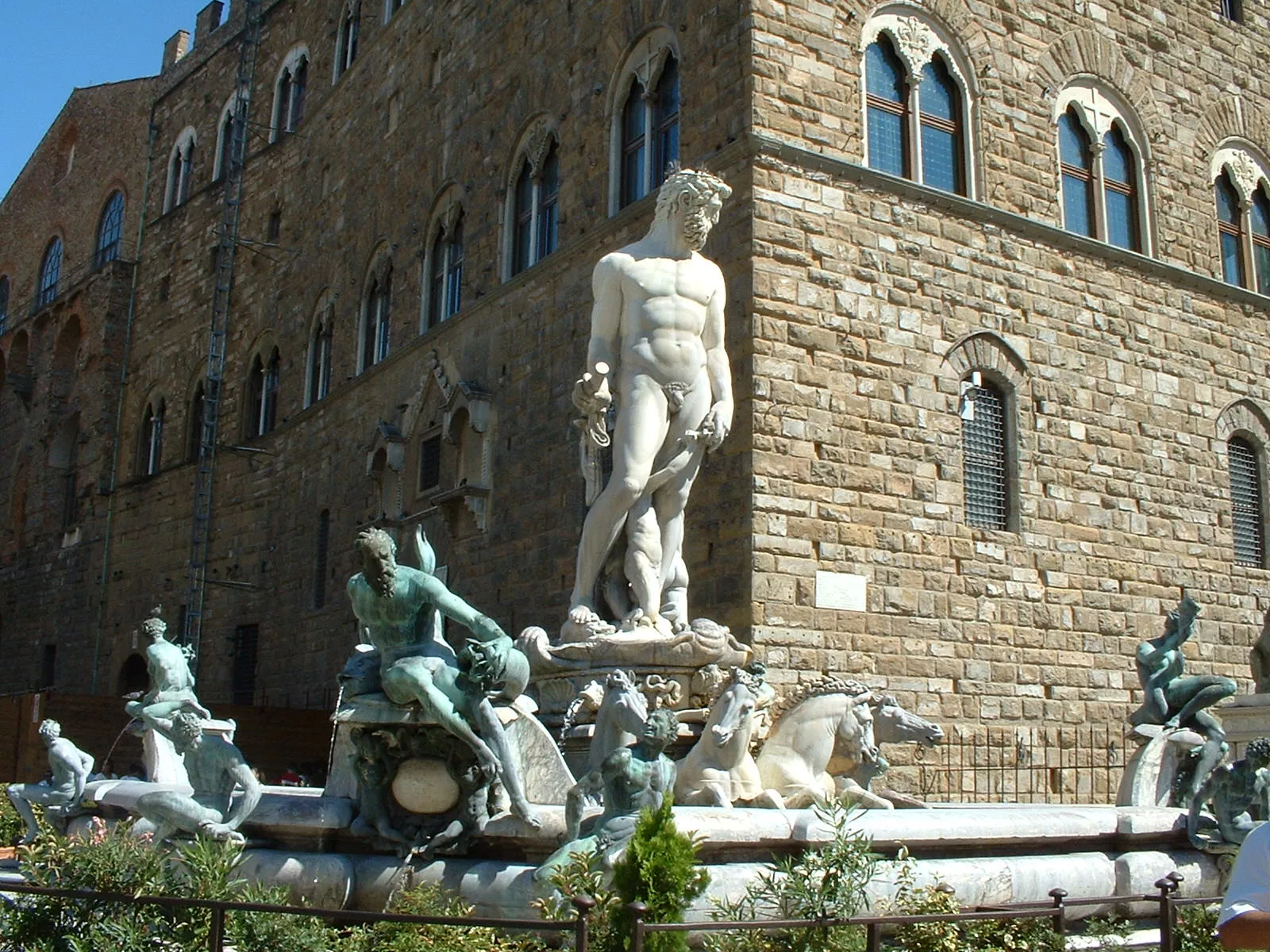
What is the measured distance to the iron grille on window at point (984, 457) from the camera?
1372 cm

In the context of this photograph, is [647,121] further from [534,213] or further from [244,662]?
[244,662]

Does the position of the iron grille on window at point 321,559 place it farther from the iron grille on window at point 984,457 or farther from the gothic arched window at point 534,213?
the iron grille on window at point 984,457

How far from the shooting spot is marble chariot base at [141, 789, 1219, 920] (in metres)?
5.91

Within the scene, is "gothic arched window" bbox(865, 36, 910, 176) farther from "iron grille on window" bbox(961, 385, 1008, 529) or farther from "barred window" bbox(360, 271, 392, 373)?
"barred window" bbox(360, 271, 392, 373)

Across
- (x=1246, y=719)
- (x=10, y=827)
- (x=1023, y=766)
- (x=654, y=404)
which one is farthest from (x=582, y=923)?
(x=1023, y=766)

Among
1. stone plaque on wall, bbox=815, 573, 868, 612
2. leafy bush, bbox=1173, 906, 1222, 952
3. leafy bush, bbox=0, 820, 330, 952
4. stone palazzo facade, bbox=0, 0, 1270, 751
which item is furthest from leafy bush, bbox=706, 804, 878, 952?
stone plaque on wall, bbox=815, 573, 868, 612

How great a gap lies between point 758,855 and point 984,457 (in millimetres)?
8521

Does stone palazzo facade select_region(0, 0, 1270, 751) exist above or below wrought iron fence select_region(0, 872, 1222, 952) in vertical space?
above

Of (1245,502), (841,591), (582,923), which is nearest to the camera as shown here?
(582,923)

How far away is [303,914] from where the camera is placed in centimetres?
443

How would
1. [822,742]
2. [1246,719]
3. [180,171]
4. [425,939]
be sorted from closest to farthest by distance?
[425,939], [822,742], [1246,719], [180,171]

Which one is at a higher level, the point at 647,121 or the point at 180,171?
the point at 180,171

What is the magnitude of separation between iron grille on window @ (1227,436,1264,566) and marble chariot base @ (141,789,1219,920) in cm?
934

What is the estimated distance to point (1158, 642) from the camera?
10195mm
